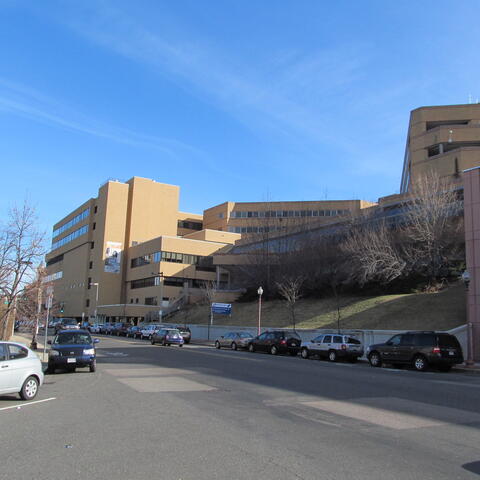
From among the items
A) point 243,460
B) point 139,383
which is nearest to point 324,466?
point 243,460

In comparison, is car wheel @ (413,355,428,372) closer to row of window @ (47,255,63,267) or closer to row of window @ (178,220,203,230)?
row of window @ (178,220,203,230)

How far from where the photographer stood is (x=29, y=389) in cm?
1146

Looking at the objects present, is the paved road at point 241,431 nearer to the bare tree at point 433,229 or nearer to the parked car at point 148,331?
the bare tree at point 433,229

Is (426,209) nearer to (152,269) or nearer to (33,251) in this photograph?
(33,251)

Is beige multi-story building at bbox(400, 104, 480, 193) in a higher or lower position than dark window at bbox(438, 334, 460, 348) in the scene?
higher

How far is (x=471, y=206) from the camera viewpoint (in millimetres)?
26484

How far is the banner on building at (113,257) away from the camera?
92062 mm

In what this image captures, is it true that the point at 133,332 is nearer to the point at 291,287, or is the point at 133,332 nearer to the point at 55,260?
the point at 291,287

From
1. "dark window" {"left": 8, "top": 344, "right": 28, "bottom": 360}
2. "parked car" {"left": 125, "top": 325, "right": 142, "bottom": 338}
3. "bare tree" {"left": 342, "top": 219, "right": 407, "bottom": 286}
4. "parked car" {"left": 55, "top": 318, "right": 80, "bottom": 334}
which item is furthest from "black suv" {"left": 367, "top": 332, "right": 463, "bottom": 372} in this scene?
"parked car" {"left": 125, "top": 325, "right": 142, "bottom": 338}

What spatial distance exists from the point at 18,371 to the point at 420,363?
1704cm

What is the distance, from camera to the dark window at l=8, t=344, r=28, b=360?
11106 millimetres

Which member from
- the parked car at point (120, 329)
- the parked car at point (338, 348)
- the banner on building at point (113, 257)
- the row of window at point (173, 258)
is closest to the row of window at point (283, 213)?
the row of window at point (173, 258)

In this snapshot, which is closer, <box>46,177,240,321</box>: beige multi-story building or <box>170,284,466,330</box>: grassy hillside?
<box>170,284,466,330</box>: grassy hillside

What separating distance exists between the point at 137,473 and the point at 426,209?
37383 mm
